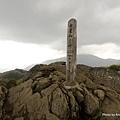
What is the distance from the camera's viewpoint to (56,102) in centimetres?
1541

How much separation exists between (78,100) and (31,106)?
16.9 ft

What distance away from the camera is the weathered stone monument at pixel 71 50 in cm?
1788

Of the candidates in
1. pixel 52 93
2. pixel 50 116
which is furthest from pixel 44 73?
pixel 50 116

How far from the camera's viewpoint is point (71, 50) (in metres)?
17.9

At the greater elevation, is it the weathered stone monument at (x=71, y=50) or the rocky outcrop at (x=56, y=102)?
the weathered stone monument at (x=71, y=50)

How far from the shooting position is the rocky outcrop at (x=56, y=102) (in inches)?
588

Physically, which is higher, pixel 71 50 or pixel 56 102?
pixel 71 50

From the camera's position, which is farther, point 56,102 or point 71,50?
point 71,50

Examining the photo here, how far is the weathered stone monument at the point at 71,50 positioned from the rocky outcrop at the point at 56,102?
120 centimetres

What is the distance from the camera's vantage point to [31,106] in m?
15.5

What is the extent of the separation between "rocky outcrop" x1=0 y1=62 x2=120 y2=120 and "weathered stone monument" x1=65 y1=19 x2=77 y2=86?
1.20m

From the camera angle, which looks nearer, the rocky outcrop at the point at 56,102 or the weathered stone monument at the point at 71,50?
the rocky outcrop at the point at 56,102

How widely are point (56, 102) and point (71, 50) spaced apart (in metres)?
6.42

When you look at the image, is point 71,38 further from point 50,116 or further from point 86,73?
point 50,116
